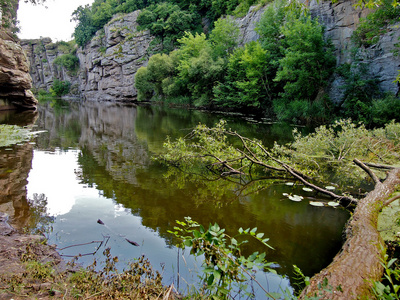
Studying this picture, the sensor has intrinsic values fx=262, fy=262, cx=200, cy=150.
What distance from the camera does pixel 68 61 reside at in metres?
71.7

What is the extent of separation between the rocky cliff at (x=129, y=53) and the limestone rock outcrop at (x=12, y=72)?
2415 cm

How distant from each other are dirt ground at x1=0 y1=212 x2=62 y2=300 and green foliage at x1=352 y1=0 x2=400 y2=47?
20.0m

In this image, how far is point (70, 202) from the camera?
586 cm

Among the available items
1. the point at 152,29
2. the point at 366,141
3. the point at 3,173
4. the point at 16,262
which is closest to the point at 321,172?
the point at 366,141

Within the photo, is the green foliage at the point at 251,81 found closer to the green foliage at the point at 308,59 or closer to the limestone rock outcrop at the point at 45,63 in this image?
the green foliage at the point at 308,59

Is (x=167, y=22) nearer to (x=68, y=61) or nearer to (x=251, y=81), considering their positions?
(x=68, y=61)

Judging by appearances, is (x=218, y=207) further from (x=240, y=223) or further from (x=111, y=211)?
(x=111, y=211)

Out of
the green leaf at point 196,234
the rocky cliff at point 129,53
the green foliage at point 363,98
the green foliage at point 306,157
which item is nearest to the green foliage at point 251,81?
the rocky cliff at point 129,53

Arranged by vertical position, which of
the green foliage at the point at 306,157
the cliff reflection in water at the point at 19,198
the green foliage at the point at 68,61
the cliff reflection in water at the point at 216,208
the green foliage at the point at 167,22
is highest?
the green foliage at the point at 167,22

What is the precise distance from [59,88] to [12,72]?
56.9m

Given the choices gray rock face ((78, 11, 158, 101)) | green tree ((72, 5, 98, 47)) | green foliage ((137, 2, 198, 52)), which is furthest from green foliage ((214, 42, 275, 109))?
green tree ((72, 5, 98, 47))

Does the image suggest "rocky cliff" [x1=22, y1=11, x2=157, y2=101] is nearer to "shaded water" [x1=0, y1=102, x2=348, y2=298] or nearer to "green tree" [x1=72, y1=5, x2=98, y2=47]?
"green tree" [x1=72, y1=5, x2=98, y2=47]

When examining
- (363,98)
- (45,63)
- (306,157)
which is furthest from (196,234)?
(45,63)

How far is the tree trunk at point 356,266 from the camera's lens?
216 centimetres
